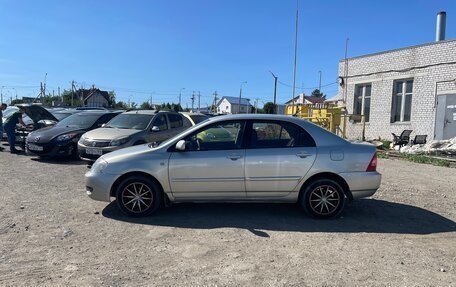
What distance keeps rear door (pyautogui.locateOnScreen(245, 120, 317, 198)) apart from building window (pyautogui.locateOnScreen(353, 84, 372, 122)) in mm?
16630

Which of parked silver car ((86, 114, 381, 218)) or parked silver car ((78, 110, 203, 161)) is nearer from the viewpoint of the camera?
parked silver car ((86, 114, 381, 218))

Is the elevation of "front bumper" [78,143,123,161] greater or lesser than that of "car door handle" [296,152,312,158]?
lesser

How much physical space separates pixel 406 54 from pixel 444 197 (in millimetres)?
13296

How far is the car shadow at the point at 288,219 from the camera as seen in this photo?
564cm

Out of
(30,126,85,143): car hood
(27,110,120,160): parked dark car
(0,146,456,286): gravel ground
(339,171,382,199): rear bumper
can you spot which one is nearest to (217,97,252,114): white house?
(27,110,120,160): parked dark car

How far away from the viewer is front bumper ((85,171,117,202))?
6.00 m

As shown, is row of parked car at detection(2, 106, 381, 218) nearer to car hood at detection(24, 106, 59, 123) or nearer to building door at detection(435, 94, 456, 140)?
car hood at detection(24, 106, 59, 123)

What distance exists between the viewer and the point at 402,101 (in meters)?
19.6

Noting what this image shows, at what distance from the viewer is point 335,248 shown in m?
4.83

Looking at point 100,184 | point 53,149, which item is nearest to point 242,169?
point 100,184

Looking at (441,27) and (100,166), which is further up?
(441,27)

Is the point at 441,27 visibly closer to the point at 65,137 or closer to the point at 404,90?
the point at 404,90

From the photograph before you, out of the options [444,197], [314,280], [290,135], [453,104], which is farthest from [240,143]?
[453,104]

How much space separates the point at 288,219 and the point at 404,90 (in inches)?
627
